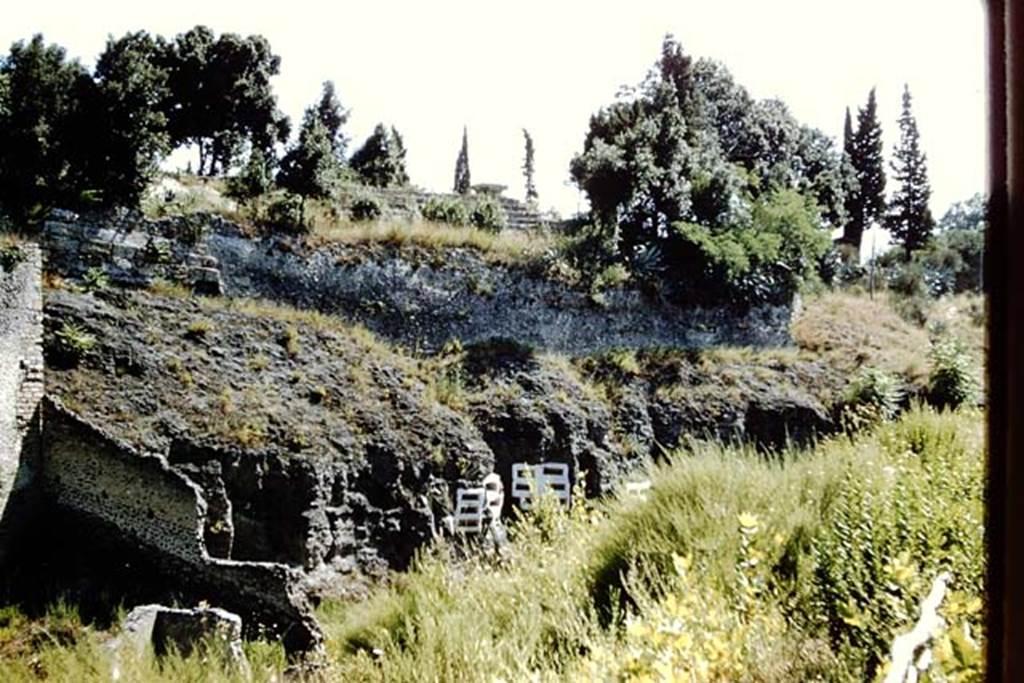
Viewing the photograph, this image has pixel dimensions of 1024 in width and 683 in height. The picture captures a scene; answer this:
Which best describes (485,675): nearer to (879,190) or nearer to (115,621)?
(115,621)

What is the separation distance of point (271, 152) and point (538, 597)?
12.6m

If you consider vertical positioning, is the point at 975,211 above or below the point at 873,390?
above

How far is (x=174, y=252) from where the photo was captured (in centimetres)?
1180

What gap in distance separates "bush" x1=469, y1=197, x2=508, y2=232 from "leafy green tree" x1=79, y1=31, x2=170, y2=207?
21.6ft

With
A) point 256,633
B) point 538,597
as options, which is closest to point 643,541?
point 538,597

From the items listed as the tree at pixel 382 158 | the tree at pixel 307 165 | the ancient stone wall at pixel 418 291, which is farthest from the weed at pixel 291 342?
the tree at pixel 382 158

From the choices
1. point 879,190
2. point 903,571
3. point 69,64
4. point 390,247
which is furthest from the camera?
point 879,190

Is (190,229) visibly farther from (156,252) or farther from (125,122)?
(125,122)

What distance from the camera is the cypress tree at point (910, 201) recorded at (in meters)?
19.7

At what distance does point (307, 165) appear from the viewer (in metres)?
14.8

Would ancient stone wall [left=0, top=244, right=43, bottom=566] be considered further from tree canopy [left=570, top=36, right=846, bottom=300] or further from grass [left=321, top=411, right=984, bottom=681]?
tree canopy [left=570, top=36, right=846, bottom=300]

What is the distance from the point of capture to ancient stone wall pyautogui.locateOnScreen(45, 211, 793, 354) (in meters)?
11.3

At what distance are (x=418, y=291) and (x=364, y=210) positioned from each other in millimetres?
2212


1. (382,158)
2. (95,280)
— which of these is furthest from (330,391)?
(382,158)
